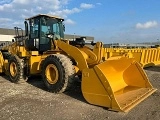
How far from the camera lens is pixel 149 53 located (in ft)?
35.8

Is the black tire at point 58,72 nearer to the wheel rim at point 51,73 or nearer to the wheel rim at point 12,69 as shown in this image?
the wheel rim at point 51,73

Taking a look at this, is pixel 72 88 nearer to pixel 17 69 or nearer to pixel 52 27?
pixel 17 69

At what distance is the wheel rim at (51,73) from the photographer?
7.21m

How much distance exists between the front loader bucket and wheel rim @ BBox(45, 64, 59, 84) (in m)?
1.42

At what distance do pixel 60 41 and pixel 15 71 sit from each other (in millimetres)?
2641

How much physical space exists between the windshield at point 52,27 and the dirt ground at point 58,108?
2.32 metres

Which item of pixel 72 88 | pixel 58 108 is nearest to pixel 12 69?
pixel 72 88

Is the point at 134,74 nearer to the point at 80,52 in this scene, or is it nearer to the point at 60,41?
the point at 80,52

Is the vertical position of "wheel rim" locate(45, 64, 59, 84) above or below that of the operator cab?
below

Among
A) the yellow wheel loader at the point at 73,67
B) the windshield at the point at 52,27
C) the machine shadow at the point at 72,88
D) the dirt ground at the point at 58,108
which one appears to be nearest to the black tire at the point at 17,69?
the yellow wheel loader at the point at 73,67

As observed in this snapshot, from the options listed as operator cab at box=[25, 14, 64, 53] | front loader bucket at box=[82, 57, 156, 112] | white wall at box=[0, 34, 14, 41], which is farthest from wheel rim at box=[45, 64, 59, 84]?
white wall at box=[0, 34, 14, 41]

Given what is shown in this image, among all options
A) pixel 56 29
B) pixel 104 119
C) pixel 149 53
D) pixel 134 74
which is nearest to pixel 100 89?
pixel 104 119

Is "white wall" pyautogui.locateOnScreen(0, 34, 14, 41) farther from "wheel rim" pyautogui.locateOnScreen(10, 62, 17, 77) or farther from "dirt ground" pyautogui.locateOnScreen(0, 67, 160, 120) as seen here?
"dirt ground" pyautogui.locateOnScreen(0, 67, 160, 120)

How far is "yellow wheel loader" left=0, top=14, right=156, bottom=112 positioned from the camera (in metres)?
5.84
